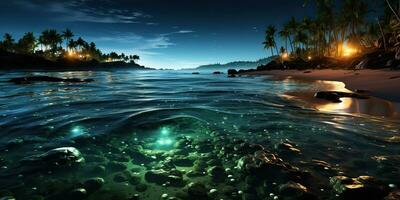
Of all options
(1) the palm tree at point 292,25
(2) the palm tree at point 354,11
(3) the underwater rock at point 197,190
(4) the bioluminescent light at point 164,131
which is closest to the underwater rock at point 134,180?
(3) the underwater rock at point 197,190

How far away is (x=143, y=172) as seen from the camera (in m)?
4.21

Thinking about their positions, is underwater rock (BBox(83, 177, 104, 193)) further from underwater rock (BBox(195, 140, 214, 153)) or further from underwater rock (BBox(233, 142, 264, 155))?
underwater rock (BBox(233, 142, 264, 155))

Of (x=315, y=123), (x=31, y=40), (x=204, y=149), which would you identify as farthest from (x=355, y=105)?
(x=31, y=40)

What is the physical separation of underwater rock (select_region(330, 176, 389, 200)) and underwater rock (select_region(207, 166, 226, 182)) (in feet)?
5.24

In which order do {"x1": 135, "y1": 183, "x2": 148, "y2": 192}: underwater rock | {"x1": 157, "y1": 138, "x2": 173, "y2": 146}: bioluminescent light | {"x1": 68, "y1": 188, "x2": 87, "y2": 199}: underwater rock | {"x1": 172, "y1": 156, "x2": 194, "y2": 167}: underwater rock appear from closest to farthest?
{"x1": 68, "y1": 188, "x2": 87, "y2": 199}: underwater rock < {"x1": 135, "y1": 183, "x2": 148, "y2": 192}: underwater rock < {"x1": 172, "y1": 156, "x2": 194, "y2": 167}: underwater rock < {"x1": 157, "y1": 138, "x2": 173, "y2": 146}: bioluminescent light

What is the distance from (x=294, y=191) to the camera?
3.51 metres

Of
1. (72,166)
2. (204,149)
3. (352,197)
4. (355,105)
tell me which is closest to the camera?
(352,197)

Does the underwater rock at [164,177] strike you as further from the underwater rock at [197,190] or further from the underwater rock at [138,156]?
the underwater rock at [138,156]

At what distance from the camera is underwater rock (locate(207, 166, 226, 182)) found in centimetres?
397

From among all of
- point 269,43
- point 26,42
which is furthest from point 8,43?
point 269,43

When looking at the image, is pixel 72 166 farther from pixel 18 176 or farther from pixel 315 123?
pixel 315 123

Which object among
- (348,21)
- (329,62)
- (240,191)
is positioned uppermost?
(348,21)

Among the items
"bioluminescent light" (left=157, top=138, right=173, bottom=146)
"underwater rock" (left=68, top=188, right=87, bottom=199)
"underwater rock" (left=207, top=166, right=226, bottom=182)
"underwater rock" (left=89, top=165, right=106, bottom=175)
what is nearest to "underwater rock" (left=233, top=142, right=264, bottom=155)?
"underwater rock" (left=207, top=166, right=226, bottom=182)

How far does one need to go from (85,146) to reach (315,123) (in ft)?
20.1
